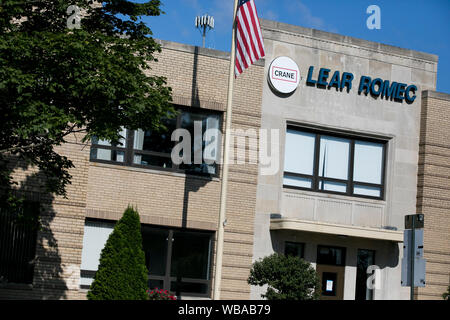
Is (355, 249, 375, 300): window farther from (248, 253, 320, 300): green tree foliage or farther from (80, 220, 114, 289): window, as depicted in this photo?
(80, 220, 114, 289): window

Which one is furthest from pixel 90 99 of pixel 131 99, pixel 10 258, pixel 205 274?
pixel 205 274

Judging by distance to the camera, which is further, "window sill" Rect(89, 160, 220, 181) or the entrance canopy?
the entrance canopy

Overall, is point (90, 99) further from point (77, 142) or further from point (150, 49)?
point (77, 142)

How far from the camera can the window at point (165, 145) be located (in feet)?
67.4

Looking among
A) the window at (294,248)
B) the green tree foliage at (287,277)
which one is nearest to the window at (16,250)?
the green tree foliage at (287,277)

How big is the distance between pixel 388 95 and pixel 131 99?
12881 millimetres

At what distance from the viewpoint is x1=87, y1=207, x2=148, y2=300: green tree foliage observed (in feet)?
58.3

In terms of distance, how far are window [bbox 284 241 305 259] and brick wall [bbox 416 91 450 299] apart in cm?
450

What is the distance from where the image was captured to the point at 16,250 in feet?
63.0

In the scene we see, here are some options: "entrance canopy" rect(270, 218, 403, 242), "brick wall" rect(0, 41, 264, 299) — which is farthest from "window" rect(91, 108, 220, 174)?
"entrance canopy" rect(270, 218, 403, 242)

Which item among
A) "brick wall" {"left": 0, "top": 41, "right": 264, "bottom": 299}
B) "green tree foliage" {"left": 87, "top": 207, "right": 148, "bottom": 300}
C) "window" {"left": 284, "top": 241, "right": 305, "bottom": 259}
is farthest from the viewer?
"window" {"left": 284, "top": 241, "right": 305, "bottom": 259}

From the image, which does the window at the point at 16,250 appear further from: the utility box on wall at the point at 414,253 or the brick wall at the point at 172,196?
the utility box on wall at the point at 414,253

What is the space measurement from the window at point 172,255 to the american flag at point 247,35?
5463mm

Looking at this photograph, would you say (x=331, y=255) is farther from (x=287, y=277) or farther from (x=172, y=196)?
(x=172, y=196)
